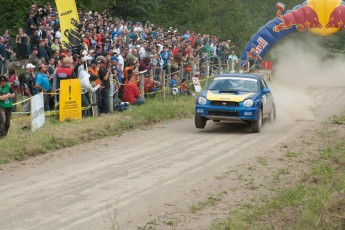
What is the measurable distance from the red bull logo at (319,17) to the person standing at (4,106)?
69.5ft

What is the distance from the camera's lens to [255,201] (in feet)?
37.8

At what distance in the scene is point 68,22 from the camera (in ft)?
67.0

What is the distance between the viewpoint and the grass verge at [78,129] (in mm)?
15641

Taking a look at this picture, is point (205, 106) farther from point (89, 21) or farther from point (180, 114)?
point (89, 21)

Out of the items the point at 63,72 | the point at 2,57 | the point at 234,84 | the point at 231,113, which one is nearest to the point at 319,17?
the point at 234,84

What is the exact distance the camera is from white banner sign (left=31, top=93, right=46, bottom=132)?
1728cm

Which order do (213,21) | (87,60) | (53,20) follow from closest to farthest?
(87,60) < (53,20) < (213,21)

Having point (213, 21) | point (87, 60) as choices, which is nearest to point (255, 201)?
point (87, 60)

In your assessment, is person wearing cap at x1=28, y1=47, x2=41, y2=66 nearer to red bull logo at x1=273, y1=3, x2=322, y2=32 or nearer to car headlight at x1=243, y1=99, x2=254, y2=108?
car headlight at x1=243, y1=99, x2=254, y2=108

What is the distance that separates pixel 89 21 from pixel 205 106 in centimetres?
1080

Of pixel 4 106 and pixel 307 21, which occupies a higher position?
pixel 307 21

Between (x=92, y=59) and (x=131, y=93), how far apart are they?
2071mm

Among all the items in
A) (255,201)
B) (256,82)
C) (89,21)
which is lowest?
(255,201)

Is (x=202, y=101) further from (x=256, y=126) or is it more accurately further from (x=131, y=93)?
(x=131, y=93)
